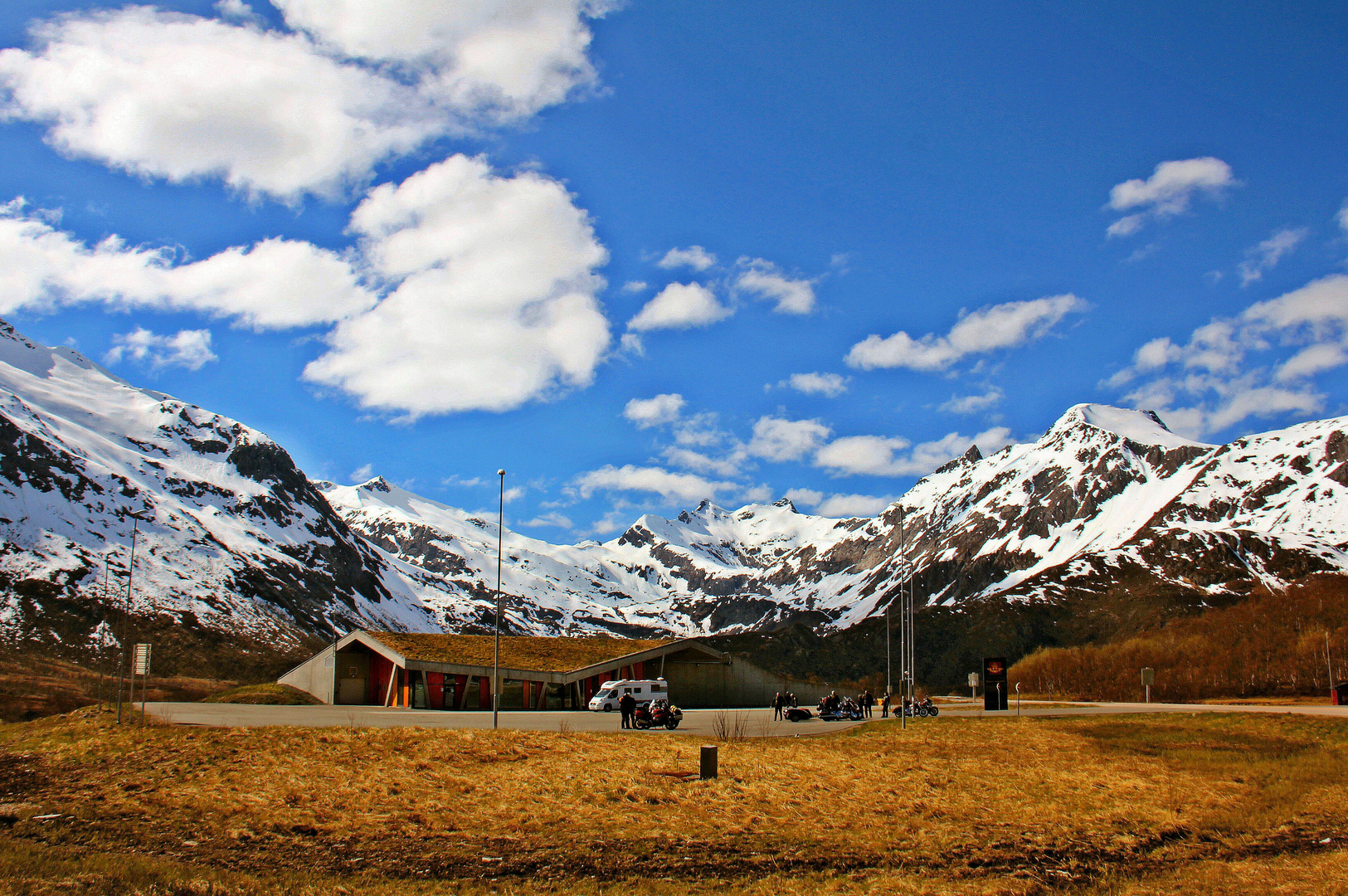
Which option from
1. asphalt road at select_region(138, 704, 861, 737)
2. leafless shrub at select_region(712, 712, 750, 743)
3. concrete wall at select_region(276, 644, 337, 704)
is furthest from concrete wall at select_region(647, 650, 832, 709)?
concrete wall at select_region(276, 644, 337, 704)

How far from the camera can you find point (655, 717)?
41.5 m

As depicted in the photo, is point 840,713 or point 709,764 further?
point 840,713

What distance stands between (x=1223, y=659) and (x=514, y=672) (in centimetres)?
10659

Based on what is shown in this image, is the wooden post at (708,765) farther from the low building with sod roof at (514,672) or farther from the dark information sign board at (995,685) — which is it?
the dark information sign board at (995,685)

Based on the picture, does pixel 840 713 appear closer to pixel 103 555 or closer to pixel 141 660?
pixel 141 660

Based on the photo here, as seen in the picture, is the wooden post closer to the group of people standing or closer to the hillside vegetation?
the group of people standing

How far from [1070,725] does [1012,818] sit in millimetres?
25929

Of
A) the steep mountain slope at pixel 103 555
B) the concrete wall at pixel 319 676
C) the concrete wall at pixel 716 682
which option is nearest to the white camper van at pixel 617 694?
the concrete wall at pixel 716 682

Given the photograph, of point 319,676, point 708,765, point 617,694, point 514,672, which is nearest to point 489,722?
point 617,694

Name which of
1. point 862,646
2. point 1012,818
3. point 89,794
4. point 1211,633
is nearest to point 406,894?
point 89,794

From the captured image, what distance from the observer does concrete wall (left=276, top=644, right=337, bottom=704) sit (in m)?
67.8

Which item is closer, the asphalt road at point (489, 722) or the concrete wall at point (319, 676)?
the asphalt road at point (489, 722)

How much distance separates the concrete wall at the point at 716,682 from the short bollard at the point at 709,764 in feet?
162

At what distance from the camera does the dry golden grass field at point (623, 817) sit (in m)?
14.5
